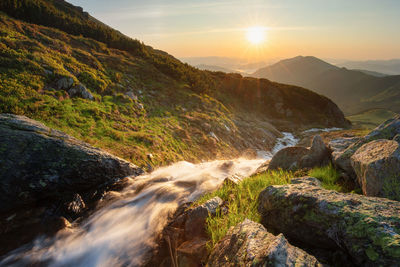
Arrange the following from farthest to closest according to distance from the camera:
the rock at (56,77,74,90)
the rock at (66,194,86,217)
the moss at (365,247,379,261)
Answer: the rock at (56,77,74,90) → the rock at (66,194,86,217) → the moss at (365,247,379,261)

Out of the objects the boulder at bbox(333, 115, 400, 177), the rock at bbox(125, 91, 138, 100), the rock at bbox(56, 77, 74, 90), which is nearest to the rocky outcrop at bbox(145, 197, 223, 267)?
the boulder at bbox(333, 115, 400, 177)

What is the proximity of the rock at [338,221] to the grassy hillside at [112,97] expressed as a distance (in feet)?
30.0

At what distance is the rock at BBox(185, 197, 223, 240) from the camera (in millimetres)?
5137

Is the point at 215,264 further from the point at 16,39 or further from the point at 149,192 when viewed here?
the point at 16,39

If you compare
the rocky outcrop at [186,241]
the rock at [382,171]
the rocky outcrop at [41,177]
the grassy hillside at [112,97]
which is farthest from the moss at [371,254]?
the grassy hillside at [112,97]

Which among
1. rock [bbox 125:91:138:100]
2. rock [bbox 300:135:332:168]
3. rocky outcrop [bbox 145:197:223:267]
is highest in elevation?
rock [bbox 125:91:138:100]

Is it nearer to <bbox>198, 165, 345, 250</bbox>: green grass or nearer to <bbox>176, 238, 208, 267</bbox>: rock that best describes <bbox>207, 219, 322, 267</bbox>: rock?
<bbox>176, 238, 208, 267</bbox>: rock

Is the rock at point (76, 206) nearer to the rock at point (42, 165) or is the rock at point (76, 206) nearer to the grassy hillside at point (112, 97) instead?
the rock at point (42, 165)

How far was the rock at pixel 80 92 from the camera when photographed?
52.3 ft

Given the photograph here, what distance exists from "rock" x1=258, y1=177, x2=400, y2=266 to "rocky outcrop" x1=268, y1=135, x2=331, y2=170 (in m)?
4.45

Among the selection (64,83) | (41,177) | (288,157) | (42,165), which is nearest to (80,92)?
(64,83)

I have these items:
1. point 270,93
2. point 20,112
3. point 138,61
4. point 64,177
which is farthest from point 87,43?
point 270,93

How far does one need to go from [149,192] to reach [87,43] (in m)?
27.8

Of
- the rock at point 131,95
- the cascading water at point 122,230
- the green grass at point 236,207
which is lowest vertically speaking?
the cascading water at point 122,230
